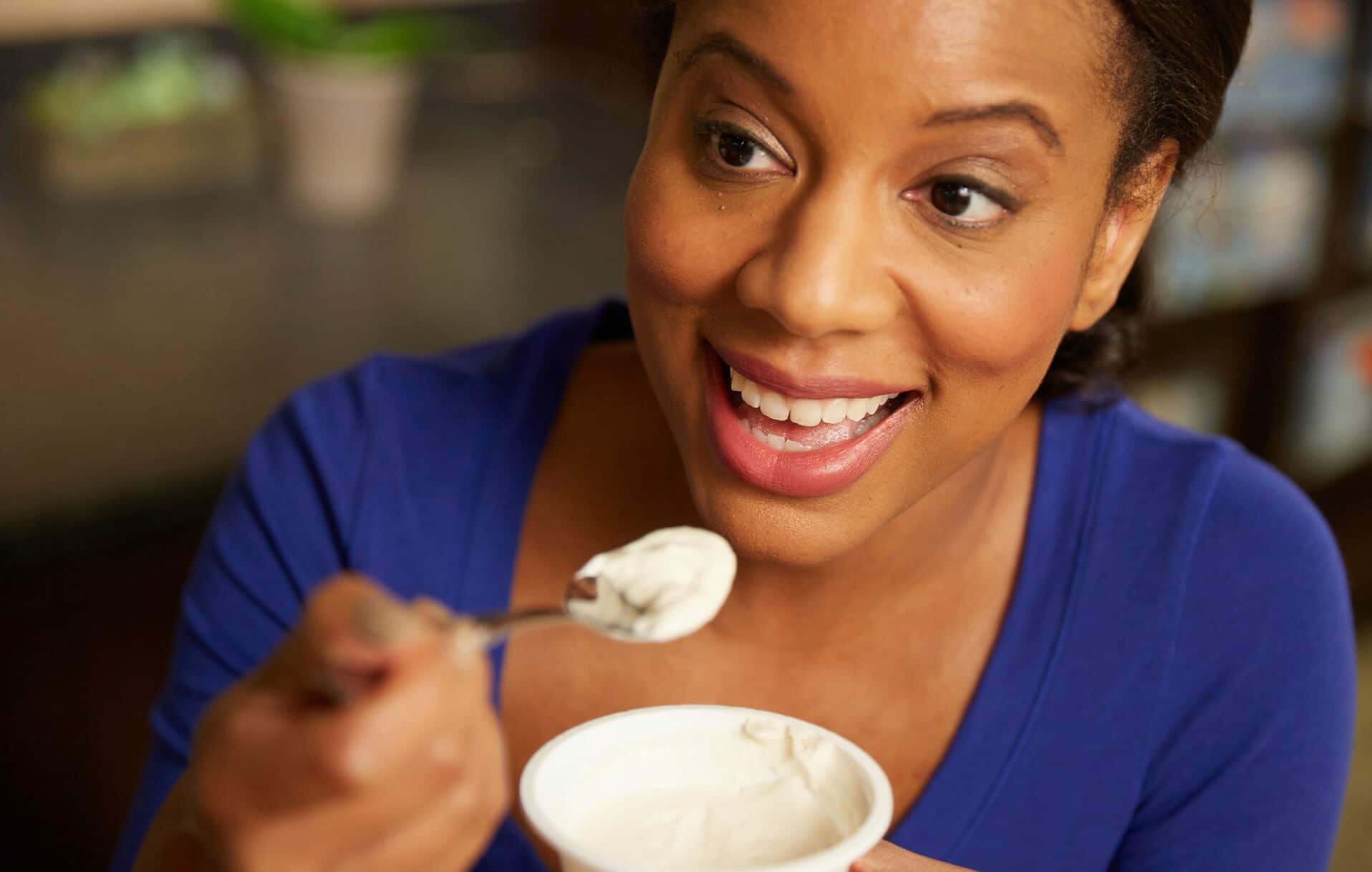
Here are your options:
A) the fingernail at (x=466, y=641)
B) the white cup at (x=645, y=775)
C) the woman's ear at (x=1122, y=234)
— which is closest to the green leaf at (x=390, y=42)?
the woman's ear at (x=1122, y=234)

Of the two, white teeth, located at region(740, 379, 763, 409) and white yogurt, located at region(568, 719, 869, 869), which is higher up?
white teeth, located at region(740, 379, 763, 409)

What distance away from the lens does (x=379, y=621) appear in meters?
0.65

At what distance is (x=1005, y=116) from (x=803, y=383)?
0.69 ft

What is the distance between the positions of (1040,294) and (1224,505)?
0.37 meters

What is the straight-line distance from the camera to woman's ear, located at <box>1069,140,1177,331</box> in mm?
1112

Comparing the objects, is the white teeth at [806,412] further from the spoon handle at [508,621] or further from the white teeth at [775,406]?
the spoon handle at [508,621]

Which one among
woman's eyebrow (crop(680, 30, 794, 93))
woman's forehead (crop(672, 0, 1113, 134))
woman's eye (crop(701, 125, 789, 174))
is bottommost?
woman's eye (crop(701, 125, 789, 174))

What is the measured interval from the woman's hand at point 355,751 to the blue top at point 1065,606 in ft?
A: 1.46

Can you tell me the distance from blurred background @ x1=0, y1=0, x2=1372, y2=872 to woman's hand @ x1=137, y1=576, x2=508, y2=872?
2.67ft

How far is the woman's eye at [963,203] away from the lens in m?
0.97

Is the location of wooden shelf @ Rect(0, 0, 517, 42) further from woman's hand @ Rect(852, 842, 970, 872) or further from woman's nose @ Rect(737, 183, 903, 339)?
woman's hand @ Rect(852, 842, 970, 872)

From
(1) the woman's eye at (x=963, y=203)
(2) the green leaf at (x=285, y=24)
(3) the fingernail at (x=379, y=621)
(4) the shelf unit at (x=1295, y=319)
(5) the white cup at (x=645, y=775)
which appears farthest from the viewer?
(4) the shelf unit at (x=1295, y=319)

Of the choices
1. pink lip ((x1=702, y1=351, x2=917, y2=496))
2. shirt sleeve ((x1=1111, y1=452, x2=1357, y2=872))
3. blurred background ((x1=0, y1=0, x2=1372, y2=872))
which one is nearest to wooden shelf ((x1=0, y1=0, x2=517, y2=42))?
blurred background ((x1=0, y1=0, x2=1372, y2=872))

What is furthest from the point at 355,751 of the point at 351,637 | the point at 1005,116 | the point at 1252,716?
the point at 1252,716
